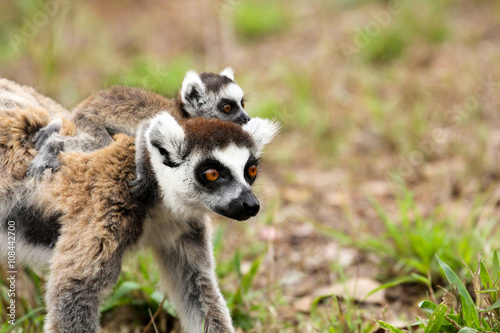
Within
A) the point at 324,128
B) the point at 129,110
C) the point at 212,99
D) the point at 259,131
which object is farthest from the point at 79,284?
the point at 324,128

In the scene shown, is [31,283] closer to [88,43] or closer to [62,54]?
[62,54]

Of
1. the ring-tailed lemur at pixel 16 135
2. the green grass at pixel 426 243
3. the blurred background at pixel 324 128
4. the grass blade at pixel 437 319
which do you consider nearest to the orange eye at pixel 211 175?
the blurred background at pixel 324 128

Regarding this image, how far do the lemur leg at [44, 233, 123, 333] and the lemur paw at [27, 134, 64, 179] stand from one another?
0.61m

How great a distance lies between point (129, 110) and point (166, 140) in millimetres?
1250

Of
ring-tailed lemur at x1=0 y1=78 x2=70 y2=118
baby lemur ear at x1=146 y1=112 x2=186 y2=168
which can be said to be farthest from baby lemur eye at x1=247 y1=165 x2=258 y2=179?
ring-tailed lemur at x1=0 y1=78 x2=70 y2=118

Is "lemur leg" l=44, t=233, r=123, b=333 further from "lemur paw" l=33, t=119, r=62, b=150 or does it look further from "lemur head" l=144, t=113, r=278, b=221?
"lemur paw" l=33, t=119, r=62, b=150

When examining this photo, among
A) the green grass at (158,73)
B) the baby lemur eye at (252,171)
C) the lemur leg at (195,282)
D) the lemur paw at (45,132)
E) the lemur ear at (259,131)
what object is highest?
the green grass at (158,73)

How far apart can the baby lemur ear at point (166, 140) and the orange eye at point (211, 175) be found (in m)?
0.20

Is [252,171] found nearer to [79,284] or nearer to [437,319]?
[79,284]

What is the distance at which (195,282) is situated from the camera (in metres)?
4.21

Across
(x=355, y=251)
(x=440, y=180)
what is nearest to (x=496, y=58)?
(x=440, y=180)

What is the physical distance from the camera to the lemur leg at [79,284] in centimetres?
348

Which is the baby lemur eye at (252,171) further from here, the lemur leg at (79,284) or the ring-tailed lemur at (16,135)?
the ring-tailed lemur at (16,135)

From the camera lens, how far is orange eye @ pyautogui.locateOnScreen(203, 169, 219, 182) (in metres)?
3.73
